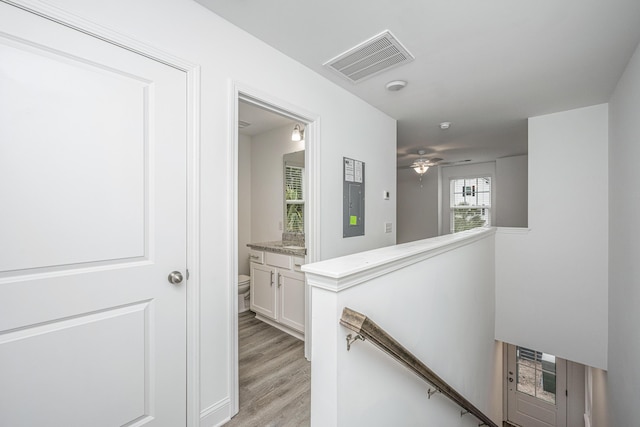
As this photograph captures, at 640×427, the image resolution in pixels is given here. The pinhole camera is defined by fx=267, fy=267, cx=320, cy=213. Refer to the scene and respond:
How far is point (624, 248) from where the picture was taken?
227 cm

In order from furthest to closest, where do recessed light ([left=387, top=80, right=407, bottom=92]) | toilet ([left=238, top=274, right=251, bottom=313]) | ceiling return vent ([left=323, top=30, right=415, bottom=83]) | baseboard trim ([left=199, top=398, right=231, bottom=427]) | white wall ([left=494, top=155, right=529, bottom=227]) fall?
1. white wall ([left=494, top=155, right=529, bottom=227])
2. toilet ([left=238, top=274, right=251, bottom=313])
3. recessed light ([left=387, top=80, right=407, bottom=92])
4. ceiling return vent ([left=323, top=30, right=415, bottom=83])
5. baseboard trim ([left=199, top=398, right=231, bottom=427])

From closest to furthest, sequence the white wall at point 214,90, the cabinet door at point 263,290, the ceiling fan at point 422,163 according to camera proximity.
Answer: the white wall at point 214,90
the cabinet door at point 263,290
the ceiling fan at point 422,163

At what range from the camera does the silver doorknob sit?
4.68 feet

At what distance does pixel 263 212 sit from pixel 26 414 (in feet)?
10.5

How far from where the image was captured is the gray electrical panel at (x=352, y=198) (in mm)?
2635

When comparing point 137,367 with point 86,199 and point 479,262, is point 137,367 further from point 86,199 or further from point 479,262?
point 479,262

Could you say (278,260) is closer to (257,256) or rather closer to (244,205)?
(257,256)

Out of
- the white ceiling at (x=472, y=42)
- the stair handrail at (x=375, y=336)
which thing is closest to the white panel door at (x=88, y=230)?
the white ceiling at (x=472, y=42)

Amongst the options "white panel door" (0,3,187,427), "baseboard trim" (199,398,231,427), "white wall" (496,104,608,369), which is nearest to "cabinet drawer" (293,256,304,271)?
"baseboard trim" (199,398,231,427)

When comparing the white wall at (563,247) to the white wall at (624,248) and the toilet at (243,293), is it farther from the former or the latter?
the toilet at (243,293)

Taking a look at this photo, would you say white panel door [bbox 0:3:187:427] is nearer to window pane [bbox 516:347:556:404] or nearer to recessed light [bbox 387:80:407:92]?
recessed light [bbox 387:80:407:92]

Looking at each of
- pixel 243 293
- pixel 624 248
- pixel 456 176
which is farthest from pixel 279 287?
A: pixel 456 176

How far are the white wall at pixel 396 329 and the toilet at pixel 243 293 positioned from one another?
253 cm

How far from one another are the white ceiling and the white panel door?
0.79m
